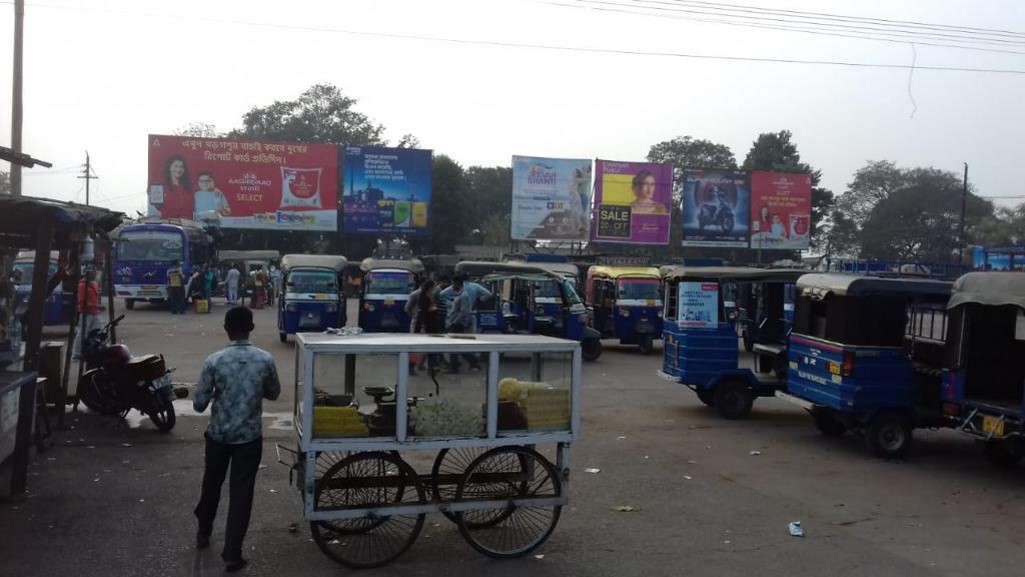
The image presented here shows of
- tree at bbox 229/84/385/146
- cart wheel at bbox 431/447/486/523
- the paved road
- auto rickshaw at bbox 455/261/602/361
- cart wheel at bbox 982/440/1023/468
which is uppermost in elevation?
tree at bbox 229/84/385/146

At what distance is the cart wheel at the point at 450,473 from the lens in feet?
20.1

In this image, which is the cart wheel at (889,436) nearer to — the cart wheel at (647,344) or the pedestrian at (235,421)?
the pedestrian at (235,421)

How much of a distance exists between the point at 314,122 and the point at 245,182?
83.7 feet

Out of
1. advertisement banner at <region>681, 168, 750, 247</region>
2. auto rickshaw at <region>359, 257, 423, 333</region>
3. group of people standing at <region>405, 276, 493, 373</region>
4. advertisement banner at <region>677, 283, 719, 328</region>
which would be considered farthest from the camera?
advertisement banner at <region>681, 168, 750, 247</region>

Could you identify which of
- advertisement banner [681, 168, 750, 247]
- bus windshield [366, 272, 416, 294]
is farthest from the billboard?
bus windshield [366, 272, 416, 294]

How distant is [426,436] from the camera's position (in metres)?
5.99

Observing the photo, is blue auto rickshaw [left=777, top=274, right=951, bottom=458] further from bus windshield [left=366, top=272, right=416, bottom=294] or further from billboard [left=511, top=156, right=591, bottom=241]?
billboard [left=511, top=156, right=591, bottom=241]

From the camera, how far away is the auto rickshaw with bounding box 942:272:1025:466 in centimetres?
873

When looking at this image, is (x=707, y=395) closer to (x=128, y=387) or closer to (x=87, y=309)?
(x=128, y=387)

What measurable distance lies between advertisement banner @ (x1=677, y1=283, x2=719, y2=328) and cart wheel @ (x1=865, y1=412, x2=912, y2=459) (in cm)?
284

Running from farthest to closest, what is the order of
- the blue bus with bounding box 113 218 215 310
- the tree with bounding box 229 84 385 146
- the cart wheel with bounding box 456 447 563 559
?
1. the tree with bounding box 229 84 385 146
2. the blue bus with bounding box 113 218 215 310
3. the cart wheel with bounding box 456 447 563 559

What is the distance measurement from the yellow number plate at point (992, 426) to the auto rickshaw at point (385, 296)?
13331 millimetres

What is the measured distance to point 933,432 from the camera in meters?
11.9

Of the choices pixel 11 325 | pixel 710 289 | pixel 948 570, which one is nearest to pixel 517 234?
pixel 710 289
